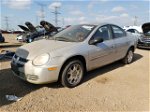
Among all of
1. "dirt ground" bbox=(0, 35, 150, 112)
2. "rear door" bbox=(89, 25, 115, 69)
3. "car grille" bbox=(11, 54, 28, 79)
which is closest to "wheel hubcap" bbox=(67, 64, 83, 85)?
"dirt ground" bbox=(0, 35, 150, 112)

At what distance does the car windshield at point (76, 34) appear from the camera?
17.4 feet

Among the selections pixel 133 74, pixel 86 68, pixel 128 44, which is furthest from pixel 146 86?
pixel 128 44

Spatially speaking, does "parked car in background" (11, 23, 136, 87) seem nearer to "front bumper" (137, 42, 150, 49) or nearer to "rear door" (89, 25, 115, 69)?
"rear door" (89, 25, 115, 69)

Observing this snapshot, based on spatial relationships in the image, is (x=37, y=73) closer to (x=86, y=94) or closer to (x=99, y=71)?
(x=86, y=94)

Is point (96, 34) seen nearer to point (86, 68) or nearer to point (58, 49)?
point (86, 68)

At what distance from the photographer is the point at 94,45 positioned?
530 cm

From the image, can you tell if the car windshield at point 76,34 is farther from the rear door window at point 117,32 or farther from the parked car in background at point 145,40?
the parked car in background at point 145,40

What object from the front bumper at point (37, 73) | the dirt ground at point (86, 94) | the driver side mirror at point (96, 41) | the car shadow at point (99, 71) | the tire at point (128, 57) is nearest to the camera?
the dirt ground at point (86, 94)

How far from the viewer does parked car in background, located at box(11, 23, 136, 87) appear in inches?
173

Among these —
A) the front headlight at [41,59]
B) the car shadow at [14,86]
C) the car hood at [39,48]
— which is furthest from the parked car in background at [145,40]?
the front headlight at [41,59]

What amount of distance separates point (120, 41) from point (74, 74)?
7.67ft

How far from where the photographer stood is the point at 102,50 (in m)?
5.52

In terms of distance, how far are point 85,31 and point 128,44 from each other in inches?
84.3

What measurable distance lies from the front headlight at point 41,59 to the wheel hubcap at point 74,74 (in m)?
0.63
